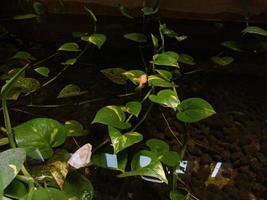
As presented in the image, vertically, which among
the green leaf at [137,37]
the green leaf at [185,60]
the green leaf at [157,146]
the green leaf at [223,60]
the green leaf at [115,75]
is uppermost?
the green leaf at [137,37]

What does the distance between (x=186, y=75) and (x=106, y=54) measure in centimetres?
27

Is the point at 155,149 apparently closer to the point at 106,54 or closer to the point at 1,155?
the point at 1,155

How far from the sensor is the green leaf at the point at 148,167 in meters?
0.78

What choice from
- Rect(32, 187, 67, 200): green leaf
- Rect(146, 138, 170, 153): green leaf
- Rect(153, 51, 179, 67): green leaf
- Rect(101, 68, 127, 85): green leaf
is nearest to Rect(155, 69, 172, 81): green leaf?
Rect(153, 51, 179, 67): green leaf

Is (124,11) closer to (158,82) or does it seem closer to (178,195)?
(158,82)

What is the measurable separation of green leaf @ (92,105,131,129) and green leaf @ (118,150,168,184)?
0.08 meters

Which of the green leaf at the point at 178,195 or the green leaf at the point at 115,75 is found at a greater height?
the green leaf at the point at 115,75

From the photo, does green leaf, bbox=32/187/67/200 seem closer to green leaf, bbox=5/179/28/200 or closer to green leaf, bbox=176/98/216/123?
green leaf, bbox=5/179/28/200

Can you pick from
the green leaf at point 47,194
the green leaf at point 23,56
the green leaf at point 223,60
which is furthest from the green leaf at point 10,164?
the green leaf at point 223,60

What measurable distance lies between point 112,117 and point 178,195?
22cm

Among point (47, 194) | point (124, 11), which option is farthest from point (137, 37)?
point (47, 194)

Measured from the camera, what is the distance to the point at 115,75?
121 centimetres

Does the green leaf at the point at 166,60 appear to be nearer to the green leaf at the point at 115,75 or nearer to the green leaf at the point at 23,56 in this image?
the green leaf at the point at 115,75

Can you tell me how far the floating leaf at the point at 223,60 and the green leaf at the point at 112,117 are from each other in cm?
47
